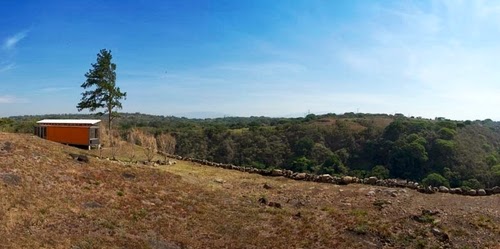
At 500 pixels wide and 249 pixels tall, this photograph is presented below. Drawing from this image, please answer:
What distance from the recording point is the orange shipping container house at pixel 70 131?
26.0 metres

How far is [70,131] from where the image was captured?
86.0 ft

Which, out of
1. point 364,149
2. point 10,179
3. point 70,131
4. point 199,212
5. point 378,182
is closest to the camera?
point 10,179

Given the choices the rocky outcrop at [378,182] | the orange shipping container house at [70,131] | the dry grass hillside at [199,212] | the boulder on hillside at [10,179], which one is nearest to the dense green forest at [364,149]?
the orange shipping container house at [70,131]

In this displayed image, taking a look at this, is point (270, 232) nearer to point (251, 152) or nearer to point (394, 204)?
point (394, 204)

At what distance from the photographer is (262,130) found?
70.8 m

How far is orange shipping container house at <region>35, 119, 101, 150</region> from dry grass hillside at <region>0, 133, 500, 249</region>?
7408mm

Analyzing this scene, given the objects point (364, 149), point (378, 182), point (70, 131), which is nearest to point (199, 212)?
point (378, 182)

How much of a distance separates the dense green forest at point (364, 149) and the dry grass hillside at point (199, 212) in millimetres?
25327

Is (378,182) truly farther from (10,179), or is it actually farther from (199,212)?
(10,179)

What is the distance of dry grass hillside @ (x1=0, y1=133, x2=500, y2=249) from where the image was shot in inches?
434

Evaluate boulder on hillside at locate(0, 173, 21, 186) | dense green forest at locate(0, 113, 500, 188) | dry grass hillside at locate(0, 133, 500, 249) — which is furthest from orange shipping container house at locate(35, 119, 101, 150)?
boulder on hillside at locate(0, 173, 21, 186)

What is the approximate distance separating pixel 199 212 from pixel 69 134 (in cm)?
1631

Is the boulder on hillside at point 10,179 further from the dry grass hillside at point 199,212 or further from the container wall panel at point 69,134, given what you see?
the container wall panel at point 69,134

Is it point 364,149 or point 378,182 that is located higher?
point 378,182
